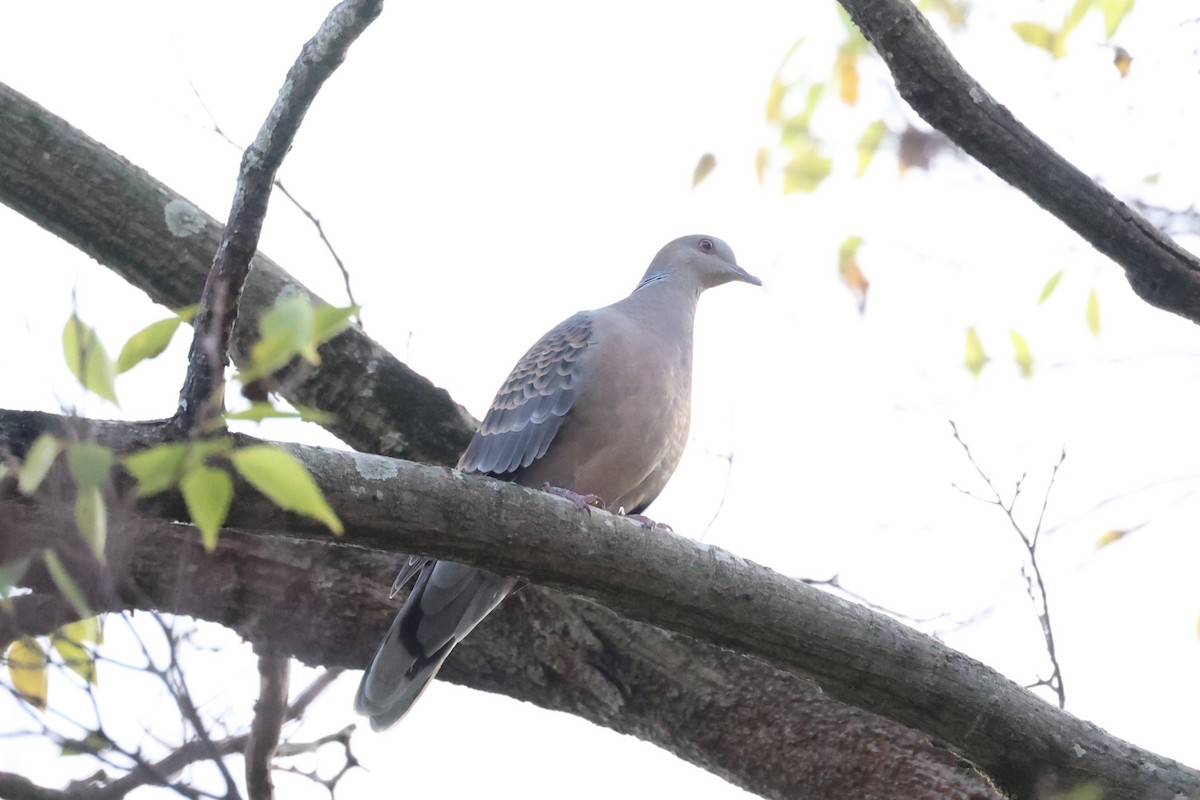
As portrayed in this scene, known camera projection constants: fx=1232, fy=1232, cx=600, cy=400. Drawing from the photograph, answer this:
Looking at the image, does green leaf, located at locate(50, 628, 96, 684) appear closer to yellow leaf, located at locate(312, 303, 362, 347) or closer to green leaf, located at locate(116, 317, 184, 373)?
green leaf, located at locate(116, 317, 184, 373)

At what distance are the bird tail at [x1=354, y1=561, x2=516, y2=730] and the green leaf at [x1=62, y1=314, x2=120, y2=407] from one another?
2343 millimetres

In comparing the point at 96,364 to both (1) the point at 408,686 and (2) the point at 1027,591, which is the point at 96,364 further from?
(2) the point at 1027,591

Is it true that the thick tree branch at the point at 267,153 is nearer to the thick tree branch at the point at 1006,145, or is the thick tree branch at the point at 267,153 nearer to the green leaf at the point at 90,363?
the green leaf at the point at 90,363

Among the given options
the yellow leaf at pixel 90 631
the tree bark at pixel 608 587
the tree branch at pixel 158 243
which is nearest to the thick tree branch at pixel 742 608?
the tree bark at pixel 608 587

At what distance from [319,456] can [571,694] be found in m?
1.59

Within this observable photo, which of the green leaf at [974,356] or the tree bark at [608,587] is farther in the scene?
the green leaf at [974,356]

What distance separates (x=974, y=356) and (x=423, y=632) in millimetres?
2071

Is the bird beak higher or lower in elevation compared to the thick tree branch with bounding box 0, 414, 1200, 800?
higher

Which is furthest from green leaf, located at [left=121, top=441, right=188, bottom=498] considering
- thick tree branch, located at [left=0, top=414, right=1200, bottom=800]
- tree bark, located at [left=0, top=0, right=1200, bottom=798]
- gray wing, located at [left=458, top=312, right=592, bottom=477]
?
gray wing, located at [left=458, top=312, right=592, bottom=477]

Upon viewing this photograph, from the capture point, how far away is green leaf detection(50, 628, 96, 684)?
7.43 feet

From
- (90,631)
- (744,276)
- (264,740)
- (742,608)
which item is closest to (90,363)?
(90,631)

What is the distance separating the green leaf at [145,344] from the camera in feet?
5.11

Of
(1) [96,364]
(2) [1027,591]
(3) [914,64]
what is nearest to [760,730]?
(2) [1027,591]

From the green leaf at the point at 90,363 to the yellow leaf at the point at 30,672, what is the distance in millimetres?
1165
